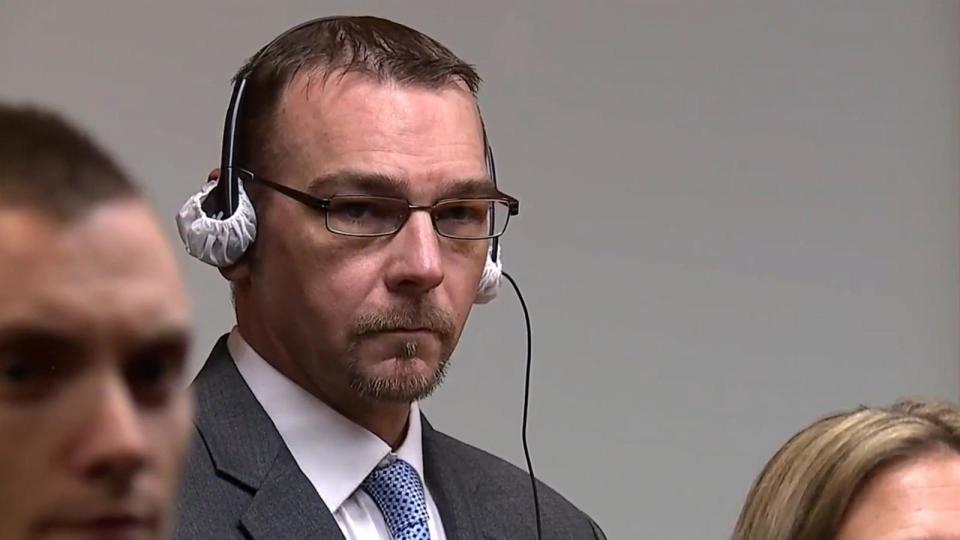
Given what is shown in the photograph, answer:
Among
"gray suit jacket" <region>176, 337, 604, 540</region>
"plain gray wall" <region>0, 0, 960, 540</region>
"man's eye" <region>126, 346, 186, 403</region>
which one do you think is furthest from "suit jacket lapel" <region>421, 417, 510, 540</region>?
"man's eye" <region>126, 346, 186, 403</region>

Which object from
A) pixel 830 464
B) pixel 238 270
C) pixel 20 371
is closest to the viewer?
pixel 20 371

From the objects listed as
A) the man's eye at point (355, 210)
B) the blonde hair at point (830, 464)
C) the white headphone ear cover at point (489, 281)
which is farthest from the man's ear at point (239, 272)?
the blonde hair at point (830, 464)

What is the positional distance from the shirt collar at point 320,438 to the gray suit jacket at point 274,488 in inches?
0.7

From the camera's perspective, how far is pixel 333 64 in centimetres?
138

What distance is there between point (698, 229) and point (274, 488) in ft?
3.91

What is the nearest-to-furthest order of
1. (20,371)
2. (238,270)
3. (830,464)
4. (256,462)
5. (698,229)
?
1. (20,371)
2. (830,464)
3. (256,462)
4. (238,270)
5. (698,229)

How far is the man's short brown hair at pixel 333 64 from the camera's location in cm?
138

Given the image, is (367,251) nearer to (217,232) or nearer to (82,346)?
(217,232)

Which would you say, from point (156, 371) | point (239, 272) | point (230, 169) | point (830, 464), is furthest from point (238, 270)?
point (156, 371)

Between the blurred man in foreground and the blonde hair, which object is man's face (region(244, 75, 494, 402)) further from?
Result: the blurred man in foreground

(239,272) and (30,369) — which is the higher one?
(30,369)

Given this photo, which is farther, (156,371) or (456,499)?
(456,499)

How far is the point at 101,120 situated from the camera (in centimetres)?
198

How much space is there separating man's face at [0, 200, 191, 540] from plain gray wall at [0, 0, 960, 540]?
1.71m
